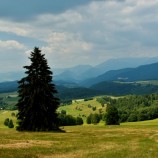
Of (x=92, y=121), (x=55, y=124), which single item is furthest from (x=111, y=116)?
(x=92, y=121)

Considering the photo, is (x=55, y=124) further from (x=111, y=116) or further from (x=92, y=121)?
(x=92, y=121)

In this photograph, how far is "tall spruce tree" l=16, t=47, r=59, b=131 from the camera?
197ft

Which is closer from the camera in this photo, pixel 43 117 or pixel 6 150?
pixel 6 150

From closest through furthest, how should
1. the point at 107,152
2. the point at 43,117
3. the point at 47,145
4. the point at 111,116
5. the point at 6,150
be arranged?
the point at 6,150 → the point at 107,152 → the point at 47,145 → the point at 43,117 → the point at 111,116

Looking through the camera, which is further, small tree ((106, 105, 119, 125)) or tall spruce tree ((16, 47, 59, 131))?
small tree ((106, 105, 119, 125))

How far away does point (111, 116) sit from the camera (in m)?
122

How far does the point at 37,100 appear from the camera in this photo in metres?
60.3

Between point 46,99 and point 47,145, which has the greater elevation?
point 46,99

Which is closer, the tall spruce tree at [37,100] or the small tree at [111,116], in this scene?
the tall spruce tree at [37,100]

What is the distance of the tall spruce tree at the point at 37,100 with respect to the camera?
2360 inches

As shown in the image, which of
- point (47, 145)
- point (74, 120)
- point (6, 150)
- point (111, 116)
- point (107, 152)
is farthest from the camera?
point (74, 120)

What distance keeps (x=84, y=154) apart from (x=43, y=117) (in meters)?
26.8

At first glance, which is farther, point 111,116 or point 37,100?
point 111,116

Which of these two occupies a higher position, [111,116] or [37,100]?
[37,100]
